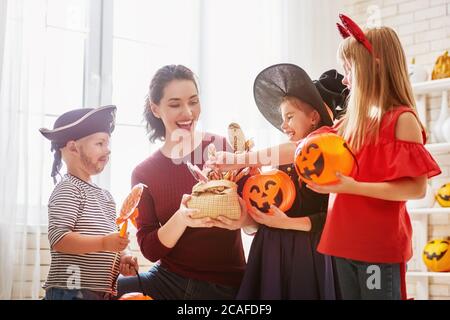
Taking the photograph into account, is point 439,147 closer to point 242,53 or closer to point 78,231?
point 242,53

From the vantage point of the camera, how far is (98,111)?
2.48m

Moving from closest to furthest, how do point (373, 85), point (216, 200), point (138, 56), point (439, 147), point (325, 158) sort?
point (325, 158), point (373, 85), point (216, 200), point (138, 56), point (439, 147)

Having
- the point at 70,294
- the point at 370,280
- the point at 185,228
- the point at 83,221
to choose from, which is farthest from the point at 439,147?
the point at 70,294

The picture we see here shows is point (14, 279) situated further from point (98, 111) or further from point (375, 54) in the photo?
point (375, 54)

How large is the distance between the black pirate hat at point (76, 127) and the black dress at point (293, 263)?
0.74 metres

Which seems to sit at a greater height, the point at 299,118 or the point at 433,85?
the point at 433,85

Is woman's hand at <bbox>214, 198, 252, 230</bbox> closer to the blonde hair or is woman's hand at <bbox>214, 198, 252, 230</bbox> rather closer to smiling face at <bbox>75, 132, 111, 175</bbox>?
the blonde hair

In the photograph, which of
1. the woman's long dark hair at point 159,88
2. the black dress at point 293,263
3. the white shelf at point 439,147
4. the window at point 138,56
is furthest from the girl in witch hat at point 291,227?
the white shelf at point 439,147

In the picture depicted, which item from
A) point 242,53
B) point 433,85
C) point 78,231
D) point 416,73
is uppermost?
point 242,53

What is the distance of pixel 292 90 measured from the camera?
2.26m

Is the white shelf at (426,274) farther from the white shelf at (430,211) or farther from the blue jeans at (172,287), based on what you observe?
the blue jeans at (172,287)

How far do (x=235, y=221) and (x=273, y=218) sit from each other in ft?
0.42
